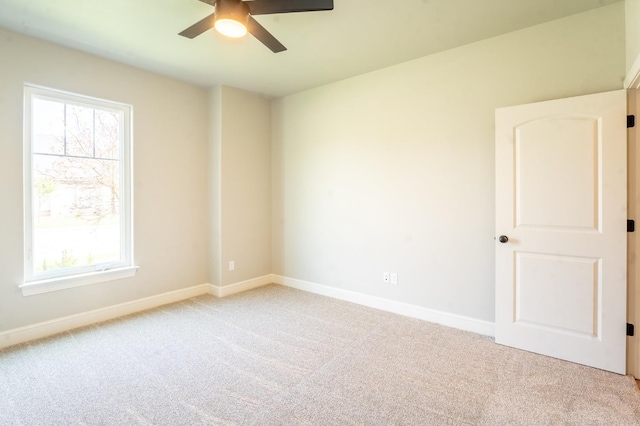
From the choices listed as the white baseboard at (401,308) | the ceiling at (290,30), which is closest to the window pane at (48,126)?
the ceiling at (290,30)

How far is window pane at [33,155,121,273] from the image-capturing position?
9.81 ft

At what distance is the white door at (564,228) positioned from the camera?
7.56ft

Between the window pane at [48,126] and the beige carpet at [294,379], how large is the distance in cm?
177

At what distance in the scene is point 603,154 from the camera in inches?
91.7

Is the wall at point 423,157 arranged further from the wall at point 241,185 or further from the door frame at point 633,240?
the wall at point 241,185

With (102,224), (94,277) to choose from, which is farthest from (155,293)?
(102,224)

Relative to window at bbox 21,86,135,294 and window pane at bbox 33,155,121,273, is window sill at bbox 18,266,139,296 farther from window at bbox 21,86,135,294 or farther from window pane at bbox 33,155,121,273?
window pane at bbox 33,155,121,273

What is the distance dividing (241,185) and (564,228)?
11.7ft

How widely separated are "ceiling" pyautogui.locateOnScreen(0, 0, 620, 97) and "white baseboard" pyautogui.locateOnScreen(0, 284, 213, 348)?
2610 millimetres

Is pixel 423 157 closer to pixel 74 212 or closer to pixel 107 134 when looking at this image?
pixel 107 134

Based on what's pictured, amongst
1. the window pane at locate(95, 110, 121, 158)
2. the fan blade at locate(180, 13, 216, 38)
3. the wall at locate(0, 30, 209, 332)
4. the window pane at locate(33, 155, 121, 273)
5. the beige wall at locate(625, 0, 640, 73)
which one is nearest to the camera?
the beige wall at locate(625, 0, 640, 73)

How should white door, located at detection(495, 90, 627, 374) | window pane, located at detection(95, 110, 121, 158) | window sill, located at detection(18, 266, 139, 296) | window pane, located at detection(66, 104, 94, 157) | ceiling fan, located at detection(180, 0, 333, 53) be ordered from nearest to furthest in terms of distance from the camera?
ceiling fan, located at detection(180, 0, 333, 53), white door, located at detection(495, 90, 627, 374), window sill, located at detection(18, 266, 139, 296), window pane, located at detection(66, 104, 94, 157), window pane, located at detection(95, 110, 121, 158)

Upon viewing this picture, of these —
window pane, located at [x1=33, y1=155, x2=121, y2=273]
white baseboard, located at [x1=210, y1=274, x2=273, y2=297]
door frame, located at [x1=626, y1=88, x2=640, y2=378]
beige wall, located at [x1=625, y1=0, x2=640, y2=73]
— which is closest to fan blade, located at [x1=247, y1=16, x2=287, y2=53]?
window pane, located at [x1=33, y1=155, x2=121, y2=273]

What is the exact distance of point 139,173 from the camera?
11.8ft
